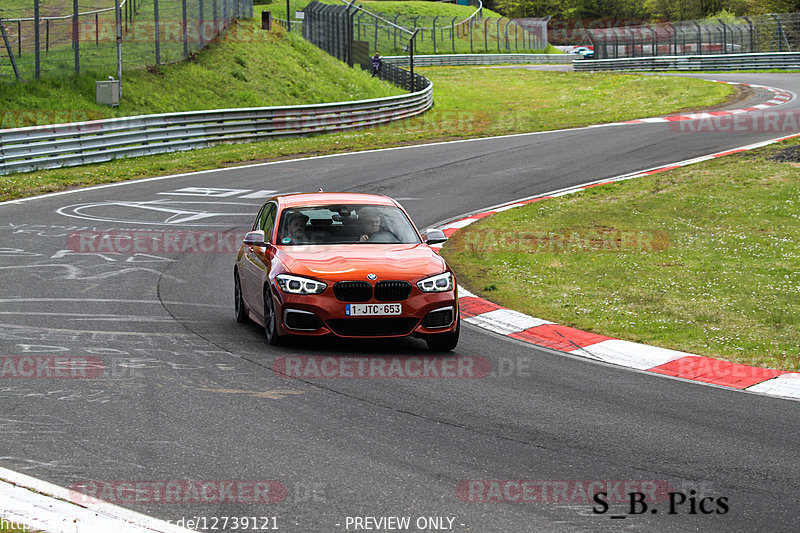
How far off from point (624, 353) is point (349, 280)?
285cm

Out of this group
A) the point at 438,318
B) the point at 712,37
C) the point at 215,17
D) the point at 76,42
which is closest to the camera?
the point at 438,318

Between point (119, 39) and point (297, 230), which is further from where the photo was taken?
point (119, 39)

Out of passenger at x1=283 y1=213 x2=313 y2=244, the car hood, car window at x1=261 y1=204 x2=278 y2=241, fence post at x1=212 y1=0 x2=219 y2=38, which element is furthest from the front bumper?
fence post at x1=212 y1=0 x2=219 y2=38

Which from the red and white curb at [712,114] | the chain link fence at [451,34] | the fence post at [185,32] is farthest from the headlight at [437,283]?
the chain link fence at [451,34]

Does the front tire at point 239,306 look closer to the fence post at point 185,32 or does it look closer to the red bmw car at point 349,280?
the red bmw car at point 349,280

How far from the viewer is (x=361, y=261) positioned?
9.18m

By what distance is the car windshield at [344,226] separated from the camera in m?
9.99

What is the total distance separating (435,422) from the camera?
684 cm

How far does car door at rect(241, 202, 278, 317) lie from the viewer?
9.69 metres

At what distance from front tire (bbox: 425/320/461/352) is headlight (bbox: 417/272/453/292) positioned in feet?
1.34

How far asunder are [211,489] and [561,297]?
733 cm

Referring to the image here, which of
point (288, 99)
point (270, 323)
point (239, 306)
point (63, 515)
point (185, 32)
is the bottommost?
point (239, 306)

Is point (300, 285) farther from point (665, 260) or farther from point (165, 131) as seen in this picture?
point (165, 131)

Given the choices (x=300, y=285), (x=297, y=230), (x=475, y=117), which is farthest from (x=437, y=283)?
(x=475, y=117)
